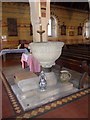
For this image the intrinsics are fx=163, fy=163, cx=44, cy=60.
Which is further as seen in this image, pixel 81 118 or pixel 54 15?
pixel 54 15

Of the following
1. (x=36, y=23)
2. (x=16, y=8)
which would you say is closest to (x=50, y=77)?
(x=36, y=23)

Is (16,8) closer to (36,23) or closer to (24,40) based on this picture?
(24,40)

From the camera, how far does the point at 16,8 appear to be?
9.54m

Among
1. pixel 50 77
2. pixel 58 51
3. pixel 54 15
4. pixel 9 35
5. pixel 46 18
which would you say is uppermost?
pixel 54 15

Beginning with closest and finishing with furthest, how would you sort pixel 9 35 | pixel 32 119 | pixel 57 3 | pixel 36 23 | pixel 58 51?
pixel 32 119 < pixel 58 51 < pixel 36 23 < pixel 9 35 < pixel 57 3

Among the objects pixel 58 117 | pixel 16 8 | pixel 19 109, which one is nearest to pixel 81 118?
pixel 58 117

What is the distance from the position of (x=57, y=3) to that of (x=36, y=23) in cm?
439

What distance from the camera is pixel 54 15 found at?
1086 centimetres

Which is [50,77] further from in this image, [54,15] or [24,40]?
[54,15]

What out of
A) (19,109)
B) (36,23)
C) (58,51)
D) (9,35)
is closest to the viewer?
(19,109)

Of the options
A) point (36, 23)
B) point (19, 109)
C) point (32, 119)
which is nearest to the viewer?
point (32, 119)

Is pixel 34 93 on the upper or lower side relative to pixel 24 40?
lower

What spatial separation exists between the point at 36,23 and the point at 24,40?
276 centimetres

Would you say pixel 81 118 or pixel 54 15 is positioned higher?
pixel 54 15
